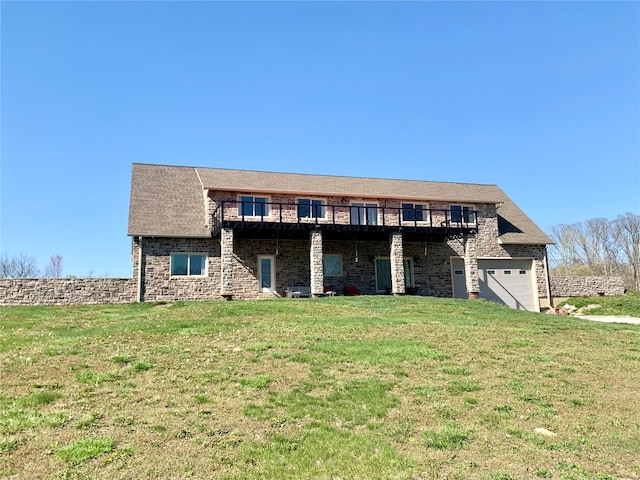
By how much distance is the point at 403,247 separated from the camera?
26.1 metres

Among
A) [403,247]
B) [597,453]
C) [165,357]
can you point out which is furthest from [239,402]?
[403,247]

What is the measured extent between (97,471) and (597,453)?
222 inches

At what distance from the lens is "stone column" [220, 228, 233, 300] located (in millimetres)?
21656

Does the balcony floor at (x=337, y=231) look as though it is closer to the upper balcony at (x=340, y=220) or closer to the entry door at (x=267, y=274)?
the upper balcony at (x=340, y=220)

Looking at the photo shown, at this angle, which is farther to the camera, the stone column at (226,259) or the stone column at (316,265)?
the stone column at (316,265)

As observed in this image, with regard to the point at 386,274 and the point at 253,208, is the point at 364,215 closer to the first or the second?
the point at 386,274

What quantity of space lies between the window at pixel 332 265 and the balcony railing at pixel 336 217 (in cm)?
180

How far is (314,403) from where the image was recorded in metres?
6.93

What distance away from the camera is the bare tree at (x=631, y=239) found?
173ft

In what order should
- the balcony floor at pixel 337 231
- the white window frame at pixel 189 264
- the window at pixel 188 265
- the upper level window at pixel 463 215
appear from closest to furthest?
the balcony floor at pixel 337 231
the white window frame at pixel 189 264
the window at pixel 188 265
the upper level window at pixel 463 215

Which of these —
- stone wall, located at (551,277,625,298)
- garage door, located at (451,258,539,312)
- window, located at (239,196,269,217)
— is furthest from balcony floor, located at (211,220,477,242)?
stone wall, located at (551,277,625,298)

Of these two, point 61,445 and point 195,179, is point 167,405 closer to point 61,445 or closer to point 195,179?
point 61,445

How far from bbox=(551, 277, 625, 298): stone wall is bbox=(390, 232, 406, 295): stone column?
35.3 feet

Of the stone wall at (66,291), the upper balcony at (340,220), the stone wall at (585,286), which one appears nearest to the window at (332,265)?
the upper balcony at (340,220)
